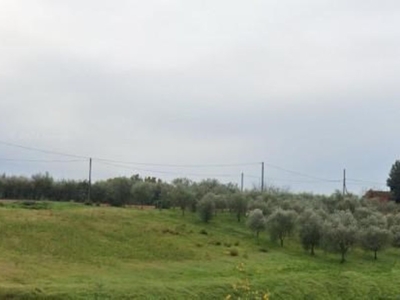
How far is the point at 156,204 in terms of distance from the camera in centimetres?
7488

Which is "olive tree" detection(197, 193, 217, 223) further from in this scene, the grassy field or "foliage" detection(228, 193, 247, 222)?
"foliage" detection(228, 193, 247, 222)

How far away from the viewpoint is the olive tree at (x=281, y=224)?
5753 cm

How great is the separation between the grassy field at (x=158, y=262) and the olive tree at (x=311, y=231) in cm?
113

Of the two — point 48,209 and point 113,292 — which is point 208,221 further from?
point 113,292

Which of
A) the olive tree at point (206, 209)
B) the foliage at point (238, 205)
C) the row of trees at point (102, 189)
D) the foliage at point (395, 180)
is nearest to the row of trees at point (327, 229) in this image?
the foliage at point (238, 205)

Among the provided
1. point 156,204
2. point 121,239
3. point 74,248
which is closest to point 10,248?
point 74,248

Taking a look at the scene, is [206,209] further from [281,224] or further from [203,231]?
[281,224]

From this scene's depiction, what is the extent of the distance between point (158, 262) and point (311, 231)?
693 inches

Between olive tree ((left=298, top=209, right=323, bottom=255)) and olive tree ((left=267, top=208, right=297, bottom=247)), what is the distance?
0.97m

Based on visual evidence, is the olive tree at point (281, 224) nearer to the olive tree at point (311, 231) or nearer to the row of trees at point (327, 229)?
the row of trees at point (327, 229)

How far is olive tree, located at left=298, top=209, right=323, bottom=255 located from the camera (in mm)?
55312

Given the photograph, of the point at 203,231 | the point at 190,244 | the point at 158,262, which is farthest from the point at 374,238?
the point at 158,262

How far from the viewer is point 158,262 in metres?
41.6

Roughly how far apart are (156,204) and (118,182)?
17.9ft
